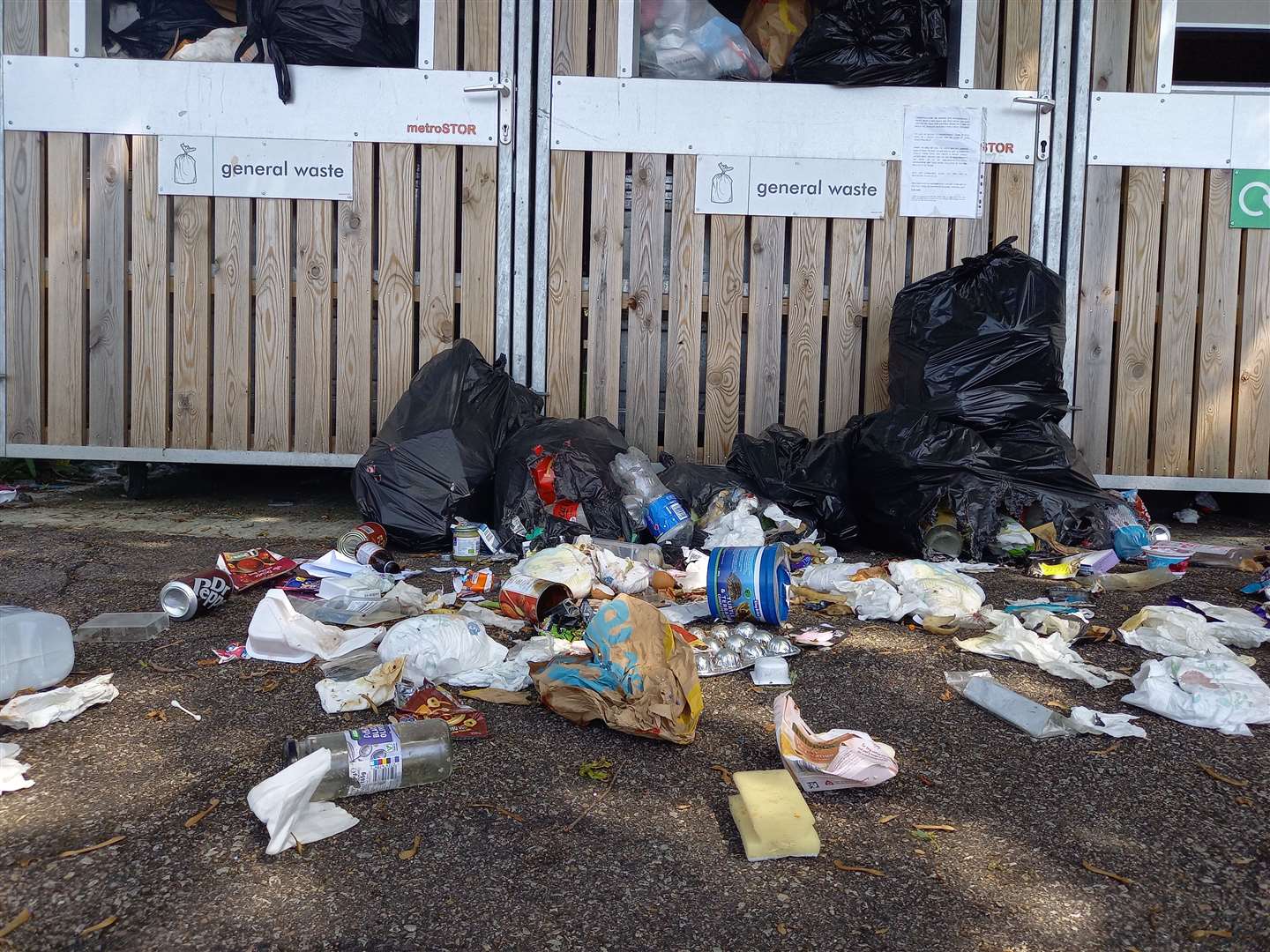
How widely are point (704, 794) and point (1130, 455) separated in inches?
142

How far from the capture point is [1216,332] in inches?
175

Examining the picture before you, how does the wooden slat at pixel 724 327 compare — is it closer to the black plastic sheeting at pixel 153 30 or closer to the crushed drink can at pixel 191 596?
the crushed drink can at pixel 191 596

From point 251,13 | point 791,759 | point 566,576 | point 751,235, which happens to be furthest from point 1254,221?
point 251,13

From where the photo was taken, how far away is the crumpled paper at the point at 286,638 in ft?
7.87

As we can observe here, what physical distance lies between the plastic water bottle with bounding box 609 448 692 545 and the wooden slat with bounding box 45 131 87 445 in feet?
8.68

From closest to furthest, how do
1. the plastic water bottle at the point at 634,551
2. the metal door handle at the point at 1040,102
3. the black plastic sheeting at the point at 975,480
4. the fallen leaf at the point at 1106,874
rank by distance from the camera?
the fallen leaf at the point at 1106,874 < the plastic water bottle at the point at 634,551 < the black plastic sheeting at the point at 975,480 < the metal door handle at the point at 1040,102

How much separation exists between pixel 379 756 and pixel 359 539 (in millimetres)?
1812

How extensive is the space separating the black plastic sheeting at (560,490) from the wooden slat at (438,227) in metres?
0.99

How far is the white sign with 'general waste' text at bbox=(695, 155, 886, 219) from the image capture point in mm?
4418

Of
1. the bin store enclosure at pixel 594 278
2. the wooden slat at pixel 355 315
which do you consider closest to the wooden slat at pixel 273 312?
the bin store enclosure at pixel 594 278

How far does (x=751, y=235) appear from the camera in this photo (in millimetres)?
4441

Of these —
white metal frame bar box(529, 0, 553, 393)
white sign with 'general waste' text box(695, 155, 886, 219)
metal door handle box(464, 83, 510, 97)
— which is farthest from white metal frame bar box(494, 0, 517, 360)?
white sign with 'general waste' text box(695, 155, 886, 219)

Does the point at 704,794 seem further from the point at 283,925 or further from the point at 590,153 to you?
the point at 590,153

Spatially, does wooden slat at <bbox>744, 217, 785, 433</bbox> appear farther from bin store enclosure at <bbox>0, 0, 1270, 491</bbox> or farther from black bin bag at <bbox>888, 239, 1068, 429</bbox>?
black bin bag at <bbox>888, 239, 1068, 429</bbox>
